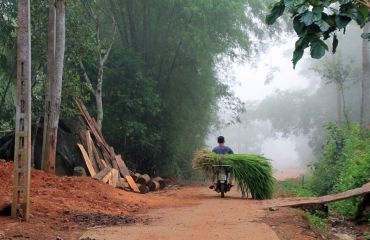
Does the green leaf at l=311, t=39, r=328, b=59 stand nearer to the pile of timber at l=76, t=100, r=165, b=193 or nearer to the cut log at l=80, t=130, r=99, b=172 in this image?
the pile of timber at l=76, t=100, r=165, b=193

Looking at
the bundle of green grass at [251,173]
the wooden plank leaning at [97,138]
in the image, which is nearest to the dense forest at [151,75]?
the wooden plank leaning at [97,138]

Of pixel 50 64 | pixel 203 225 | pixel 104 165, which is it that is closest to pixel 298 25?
pixel 203 225

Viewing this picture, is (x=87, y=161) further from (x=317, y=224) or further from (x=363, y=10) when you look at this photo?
(x=363, y=10)

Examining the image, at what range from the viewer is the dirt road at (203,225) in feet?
20.5

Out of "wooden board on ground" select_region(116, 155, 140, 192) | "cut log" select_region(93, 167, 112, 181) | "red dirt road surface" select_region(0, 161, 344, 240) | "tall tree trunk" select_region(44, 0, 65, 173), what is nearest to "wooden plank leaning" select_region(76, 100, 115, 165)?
"wooden board on ground" select_region(116, 155, 140, 192)

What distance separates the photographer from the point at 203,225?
726 centimetres

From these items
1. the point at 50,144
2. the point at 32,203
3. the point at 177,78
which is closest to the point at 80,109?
the point at 50,144

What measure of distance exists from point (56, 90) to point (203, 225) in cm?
591

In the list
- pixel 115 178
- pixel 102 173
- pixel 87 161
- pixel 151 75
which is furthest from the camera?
pixel 151 75

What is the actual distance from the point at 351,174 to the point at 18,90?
8.07m

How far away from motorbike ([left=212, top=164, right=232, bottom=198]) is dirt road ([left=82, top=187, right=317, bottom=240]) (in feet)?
6.29

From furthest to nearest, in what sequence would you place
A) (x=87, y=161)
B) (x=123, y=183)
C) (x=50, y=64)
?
(x=123, y=183)
(x=87, y=161)
(x=50, y=64)

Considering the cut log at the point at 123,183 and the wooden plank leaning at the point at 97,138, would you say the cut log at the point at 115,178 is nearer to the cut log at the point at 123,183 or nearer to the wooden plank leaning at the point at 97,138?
the cut log at the point at 123,183

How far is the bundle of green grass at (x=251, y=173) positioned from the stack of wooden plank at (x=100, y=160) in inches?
119
